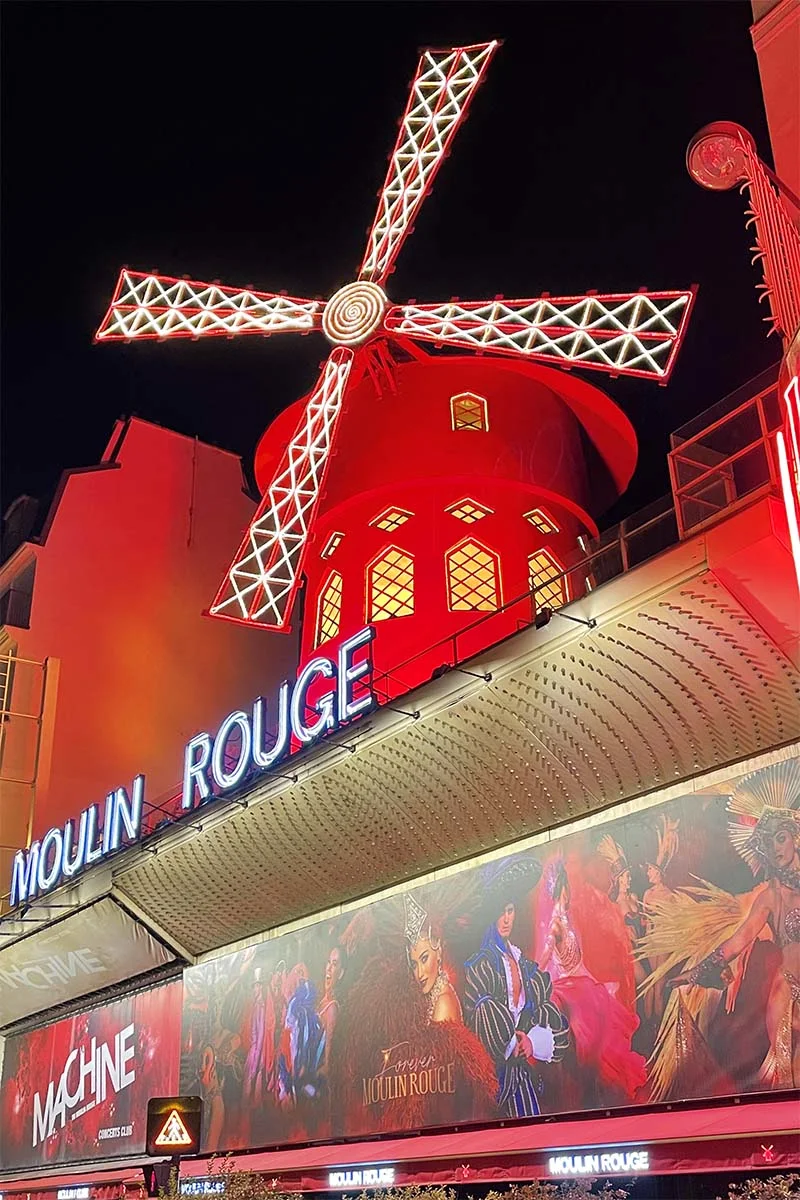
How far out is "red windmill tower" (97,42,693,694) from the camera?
36.7 feet

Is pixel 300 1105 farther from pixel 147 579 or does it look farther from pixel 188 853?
pixel 147 579

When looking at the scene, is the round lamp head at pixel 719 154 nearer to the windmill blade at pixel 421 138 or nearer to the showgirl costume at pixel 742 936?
the showgirl costume at pixel 742 936

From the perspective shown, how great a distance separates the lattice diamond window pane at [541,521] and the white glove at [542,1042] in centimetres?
508

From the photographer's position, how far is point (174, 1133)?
23.0 feet

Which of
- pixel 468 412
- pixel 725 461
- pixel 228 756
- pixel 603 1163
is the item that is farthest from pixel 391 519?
pixel 603 1163

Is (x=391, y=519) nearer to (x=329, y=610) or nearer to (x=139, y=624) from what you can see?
(x=329, y=610)

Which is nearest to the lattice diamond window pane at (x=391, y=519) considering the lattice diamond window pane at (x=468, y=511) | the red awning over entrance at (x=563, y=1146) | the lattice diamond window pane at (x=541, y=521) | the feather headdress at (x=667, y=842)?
the lattice diamond window pane at (x=468, y=511)

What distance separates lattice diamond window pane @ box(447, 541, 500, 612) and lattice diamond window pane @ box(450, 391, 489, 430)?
4.28ft

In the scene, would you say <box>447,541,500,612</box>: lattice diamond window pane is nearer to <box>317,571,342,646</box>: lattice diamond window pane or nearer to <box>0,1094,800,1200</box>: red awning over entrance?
<box>317,571,342,646</box>: lattice diamond window pane

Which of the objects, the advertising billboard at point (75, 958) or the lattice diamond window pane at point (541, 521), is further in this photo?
the advertising billboard at point (75, 958)

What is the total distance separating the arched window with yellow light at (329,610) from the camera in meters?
11.9

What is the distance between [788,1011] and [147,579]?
457 inches

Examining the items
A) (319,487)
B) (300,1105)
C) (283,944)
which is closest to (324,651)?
(319,487)

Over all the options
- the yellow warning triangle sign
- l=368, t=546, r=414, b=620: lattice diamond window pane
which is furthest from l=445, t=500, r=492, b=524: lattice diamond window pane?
the yellow warning triangle sign
